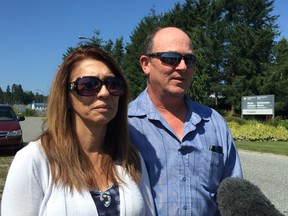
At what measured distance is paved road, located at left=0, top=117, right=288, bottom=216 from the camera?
8.14m

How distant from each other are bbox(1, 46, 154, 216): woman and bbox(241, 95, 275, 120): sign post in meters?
26.5

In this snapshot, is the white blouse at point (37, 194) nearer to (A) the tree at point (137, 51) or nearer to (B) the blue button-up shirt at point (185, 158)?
(B) the blue button-up shirt at point (185, 158)

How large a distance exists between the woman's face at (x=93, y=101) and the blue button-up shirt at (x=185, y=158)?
0.41 metres

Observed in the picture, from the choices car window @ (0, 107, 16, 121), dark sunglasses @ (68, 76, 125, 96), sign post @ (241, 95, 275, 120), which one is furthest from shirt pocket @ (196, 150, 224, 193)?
sign post @ (241, 95, 275, 120)

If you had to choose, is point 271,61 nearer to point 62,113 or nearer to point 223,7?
point 223,7

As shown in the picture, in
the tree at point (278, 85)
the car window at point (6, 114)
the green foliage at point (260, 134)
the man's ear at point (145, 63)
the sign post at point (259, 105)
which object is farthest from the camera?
the tree at point (278, 85)

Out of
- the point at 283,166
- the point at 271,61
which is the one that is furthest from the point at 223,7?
the point at 283,166

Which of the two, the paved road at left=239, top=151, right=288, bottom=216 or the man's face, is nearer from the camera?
the man's face

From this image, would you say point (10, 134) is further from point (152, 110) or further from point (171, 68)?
point (171, 68)

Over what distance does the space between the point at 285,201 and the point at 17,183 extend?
6903 mm

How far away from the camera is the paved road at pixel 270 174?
814 cm

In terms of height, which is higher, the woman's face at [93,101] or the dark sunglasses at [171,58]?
the dark sunglasses at [171,58]

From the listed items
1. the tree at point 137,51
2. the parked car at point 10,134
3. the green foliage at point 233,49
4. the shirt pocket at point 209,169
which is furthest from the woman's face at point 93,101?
the tree at point 137,51

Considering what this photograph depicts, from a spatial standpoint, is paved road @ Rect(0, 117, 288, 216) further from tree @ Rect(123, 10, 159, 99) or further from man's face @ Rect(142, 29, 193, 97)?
tree @ Rect(123, 10, 159, 99)
